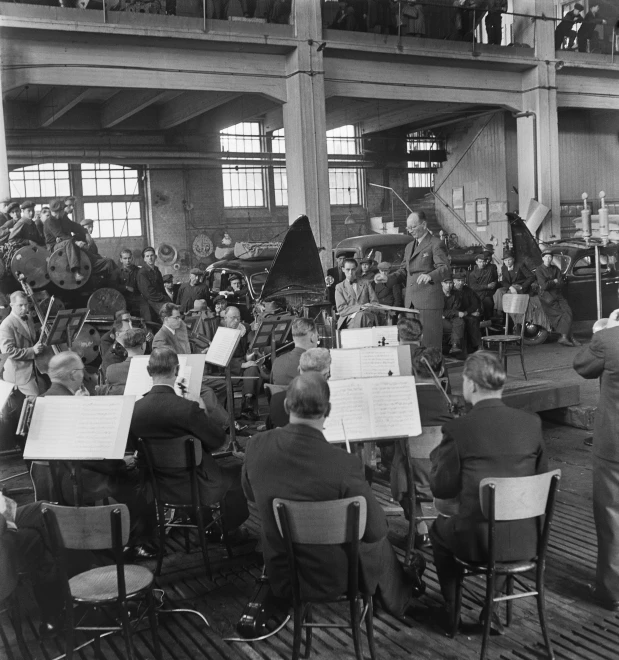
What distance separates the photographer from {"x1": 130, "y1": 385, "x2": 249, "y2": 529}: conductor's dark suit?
4.54 m

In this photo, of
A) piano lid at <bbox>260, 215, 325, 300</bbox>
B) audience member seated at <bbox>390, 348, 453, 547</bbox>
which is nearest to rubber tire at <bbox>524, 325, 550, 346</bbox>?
piano lid at <bbox>260, 215, 325, 300</bbox>

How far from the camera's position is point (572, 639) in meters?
3.75

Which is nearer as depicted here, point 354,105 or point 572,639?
point 572,639

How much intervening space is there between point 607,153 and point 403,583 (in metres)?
20.7

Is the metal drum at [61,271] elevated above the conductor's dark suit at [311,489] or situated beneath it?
elevated above

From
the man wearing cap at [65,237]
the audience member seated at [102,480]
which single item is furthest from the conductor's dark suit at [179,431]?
the man wearing cap at [65,237]

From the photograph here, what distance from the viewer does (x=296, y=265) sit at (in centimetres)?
700

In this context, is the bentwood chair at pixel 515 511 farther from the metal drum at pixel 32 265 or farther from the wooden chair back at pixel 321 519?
the metal drum at pixel 32 265

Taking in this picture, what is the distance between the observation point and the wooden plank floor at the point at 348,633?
12.1 feet

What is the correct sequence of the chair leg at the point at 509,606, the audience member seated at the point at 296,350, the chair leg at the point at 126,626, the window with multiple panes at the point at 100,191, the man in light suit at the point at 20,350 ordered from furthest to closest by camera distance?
the window with multiple panes at the point at 100,191, the man in light suit at the point at 20,350, the audience member seated at the point at 296,350, the chair leg at the point at 509,606, the chair leg at the point at 126,626

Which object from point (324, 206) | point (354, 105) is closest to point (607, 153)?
point (354, 105)

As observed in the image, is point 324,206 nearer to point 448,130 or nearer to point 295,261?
point 295,261

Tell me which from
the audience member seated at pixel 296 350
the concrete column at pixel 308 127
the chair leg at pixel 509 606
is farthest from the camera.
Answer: the concrete column at pixel 308 127

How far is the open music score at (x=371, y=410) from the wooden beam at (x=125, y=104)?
45.9ft
